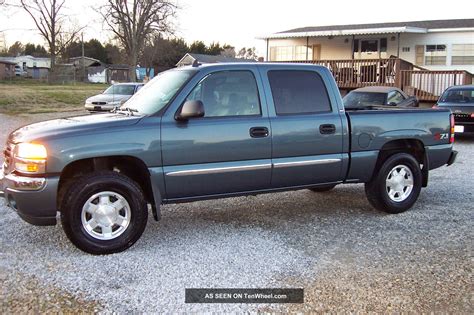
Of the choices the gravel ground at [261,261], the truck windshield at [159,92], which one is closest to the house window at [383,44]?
the gravel ground at [261,261]

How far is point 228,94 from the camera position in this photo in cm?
532

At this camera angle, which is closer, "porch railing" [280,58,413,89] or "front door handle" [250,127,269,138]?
"front door handle" [250,127,269,138]

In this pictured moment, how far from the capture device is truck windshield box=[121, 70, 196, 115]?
16.9 ft

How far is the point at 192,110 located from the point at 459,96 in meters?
11.2

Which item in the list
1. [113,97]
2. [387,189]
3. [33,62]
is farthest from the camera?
[33,62]

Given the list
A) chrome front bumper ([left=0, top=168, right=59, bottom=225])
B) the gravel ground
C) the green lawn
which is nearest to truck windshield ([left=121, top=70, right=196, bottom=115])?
chrome front bumper ([left=0, top=168, right=59, bottom=225])

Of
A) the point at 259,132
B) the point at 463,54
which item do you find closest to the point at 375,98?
the point at 259,132

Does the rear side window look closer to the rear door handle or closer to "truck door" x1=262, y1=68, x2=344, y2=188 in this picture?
"truck door" x1=262, y1=68, x2=344, y2=188

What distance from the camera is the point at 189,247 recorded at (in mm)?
5008

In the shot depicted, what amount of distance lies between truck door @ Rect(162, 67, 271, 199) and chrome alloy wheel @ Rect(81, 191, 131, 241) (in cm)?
49

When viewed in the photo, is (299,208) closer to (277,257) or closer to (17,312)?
(277,257)

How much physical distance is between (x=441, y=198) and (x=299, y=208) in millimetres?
2193

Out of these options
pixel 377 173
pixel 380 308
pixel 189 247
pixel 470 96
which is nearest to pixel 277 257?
pixel 189 247

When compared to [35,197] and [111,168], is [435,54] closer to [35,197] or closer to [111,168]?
[111,168]
